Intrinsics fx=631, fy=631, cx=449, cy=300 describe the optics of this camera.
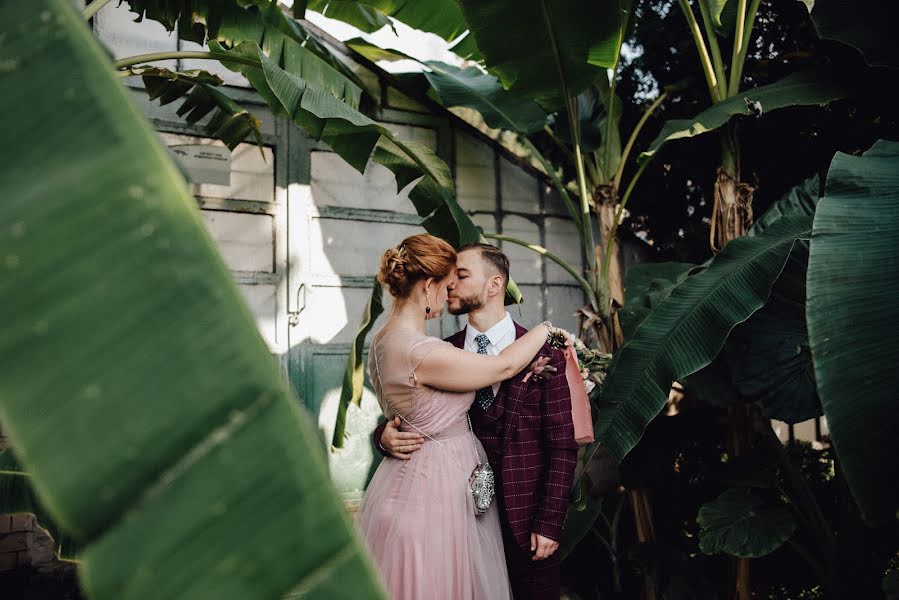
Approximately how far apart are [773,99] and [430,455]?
88.1 inches

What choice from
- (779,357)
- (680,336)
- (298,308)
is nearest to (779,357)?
(779,357)

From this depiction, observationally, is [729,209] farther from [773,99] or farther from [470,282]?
[470,282]

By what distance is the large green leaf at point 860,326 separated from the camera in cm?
108

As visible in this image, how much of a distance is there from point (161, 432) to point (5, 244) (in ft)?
0.51

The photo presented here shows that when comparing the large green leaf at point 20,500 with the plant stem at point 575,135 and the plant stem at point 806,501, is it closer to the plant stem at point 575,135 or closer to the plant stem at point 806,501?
the plant stem at point 575,135

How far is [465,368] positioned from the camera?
6.06 feet

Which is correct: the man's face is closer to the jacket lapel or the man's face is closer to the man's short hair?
the man's short hair

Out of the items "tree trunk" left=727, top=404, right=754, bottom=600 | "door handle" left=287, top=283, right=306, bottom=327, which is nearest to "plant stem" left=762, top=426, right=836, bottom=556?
"tree trunk" left=727, top=404, right=754, bottom=600

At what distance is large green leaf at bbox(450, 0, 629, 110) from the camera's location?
2533mm

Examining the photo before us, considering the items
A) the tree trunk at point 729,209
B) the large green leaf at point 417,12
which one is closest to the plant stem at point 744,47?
the tree trunk at point 729,209

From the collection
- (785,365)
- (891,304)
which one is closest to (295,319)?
(785,365)

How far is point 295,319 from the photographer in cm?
365

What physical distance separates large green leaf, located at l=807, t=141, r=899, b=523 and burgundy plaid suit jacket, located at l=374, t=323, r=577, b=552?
93 cm

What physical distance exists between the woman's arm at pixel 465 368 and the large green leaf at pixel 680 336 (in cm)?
45
